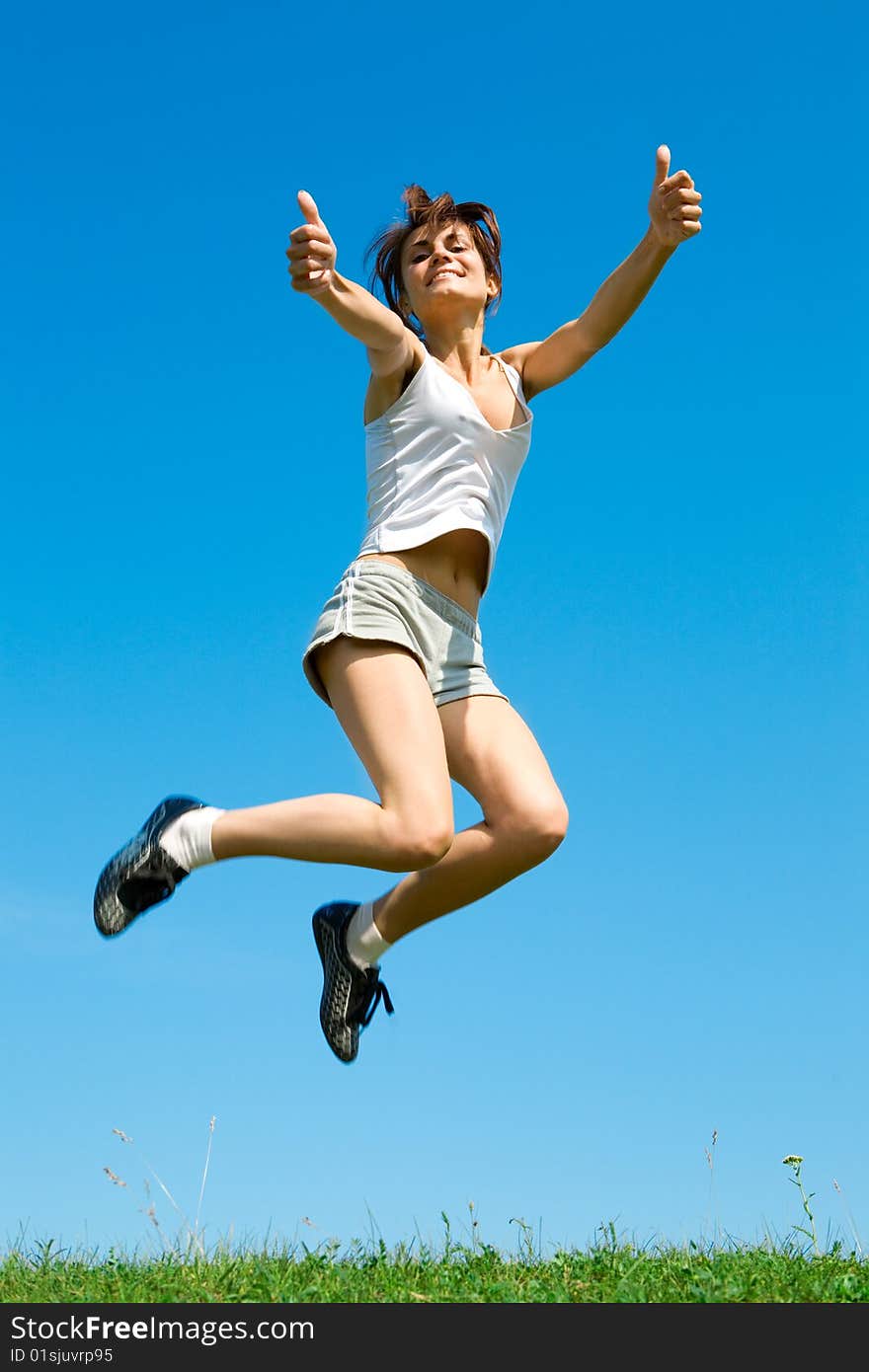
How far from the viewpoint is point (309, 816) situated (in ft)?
15.8

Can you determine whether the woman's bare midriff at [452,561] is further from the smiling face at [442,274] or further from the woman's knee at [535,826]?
the smiling face at [442,274]

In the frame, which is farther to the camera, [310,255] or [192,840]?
[192,840]

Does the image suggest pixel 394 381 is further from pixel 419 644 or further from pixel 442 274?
pixel 419 644

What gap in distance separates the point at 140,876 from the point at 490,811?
49.8 inches

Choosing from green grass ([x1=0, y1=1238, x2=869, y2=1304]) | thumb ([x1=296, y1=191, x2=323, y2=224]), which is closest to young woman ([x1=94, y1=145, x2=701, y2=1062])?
thumb ([x1=296, y1=191, x2=323, y2=224])

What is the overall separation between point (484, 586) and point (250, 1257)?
8.38ft

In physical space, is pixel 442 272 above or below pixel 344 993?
above

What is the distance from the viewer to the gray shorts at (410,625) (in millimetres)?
4968

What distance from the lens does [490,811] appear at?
197 inches

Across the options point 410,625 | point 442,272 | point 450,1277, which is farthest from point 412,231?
point 450,1277

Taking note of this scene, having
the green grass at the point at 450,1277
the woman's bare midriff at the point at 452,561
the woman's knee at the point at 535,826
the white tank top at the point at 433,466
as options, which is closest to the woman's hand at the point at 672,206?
the white tank top at the point at 433,466

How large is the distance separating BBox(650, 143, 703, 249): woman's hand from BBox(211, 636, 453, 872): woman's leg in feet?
6.16

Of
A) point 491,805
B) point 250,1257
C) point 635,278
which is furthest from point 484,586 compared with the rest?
point 250,1257

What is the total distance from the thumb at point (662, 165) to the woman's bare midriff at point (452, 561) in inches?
59.0
